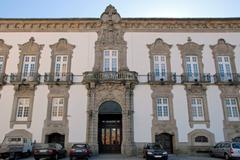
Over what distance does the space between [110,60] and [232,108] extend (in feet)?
40.0

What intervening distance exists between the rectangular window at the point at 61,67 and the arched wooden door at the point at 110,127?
15.7 feet

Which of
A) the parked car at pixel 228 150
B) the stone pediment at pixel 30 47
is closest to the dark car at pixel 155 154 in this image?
the parked car at pixel 228 150

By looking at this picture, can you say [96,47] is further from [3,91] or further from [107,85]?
[3,91]

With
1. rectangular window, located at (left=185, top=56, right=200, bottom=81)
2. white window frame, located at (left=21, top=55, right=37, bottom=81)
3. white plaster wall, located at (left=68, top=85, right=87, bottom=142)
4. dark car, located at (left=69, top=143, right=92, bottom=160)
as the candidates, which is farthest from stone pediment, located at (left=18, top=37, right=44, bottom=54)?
rectangular window, located at (left=185, top=56, right=200, bottom=81)

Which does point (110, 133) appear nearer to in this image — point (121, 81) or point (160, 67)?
point (121, 81)

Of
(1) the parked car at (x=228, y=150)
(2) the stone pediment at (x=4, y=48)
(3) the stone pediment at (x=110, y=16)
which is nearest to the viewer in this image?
(1) the parked car at (x=228, y=150)

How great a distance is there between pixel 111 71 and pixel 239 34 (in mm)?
13708

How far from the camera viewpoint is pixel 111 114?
2102 cm

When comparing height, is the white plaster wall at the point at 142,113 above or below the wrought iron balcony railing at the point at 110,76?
below

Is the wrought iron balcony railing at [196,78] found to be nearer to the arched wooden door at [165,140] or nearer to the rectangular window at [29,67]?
the arched wooden door at [165,140]

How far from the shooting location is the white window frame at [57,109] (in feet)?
68.1

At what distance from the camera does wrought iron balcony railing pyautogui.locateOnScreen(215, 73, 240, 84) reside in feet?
70.8

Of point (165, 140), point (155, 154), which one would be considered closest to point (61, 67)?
point (165, 140)

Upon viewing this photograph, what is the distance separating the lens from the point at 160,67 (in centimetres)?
2230
